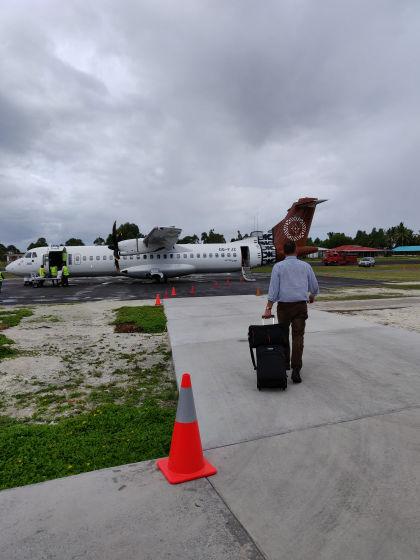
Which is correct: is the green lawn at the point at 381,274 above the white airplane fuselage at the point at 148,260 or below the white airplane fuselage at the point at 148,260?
below

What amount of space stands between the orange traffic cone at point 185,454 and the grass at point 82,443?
39cm

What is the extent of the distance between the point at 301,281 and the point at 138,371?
9.63ft

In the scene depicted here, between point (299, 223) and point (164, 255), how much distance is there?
10109 millimetres

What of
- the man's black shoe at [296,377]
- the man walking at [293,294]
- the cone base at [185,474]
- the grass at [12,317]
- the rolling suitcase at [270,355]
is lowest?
the grass at [12,317]

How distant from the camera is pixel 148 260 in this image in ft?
83.0

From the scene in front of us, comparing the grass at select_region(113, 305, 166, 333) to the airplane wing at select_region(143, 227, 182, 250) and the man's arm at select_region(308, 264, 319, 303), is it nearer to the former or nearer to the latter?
the man's arm at select_region(308, 264, 319, 303)

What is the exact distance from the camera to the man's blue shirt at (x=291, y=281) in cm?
480

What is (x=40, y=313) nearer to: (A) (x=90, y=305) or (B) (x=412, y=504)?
(A) (x=90, y=305)

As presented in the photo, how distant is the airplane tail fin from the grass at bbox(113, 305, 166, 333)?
1658 cm

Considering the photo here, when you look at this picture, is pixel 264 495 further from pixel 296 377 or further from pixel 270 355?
pixel 296 377

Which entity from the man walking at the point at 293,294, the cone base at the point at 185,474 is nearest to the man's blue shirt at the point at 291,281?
the man walking at the point at 293,294

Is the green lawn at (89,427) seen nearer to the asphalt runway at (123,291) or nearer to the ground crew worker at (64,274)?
the asphalt runway at (123,291)

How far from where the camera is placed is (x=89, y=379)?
5.51 metres

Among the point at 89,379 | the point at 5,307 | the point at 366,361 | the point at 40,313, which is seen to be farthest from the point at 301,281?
the point at 5,307
